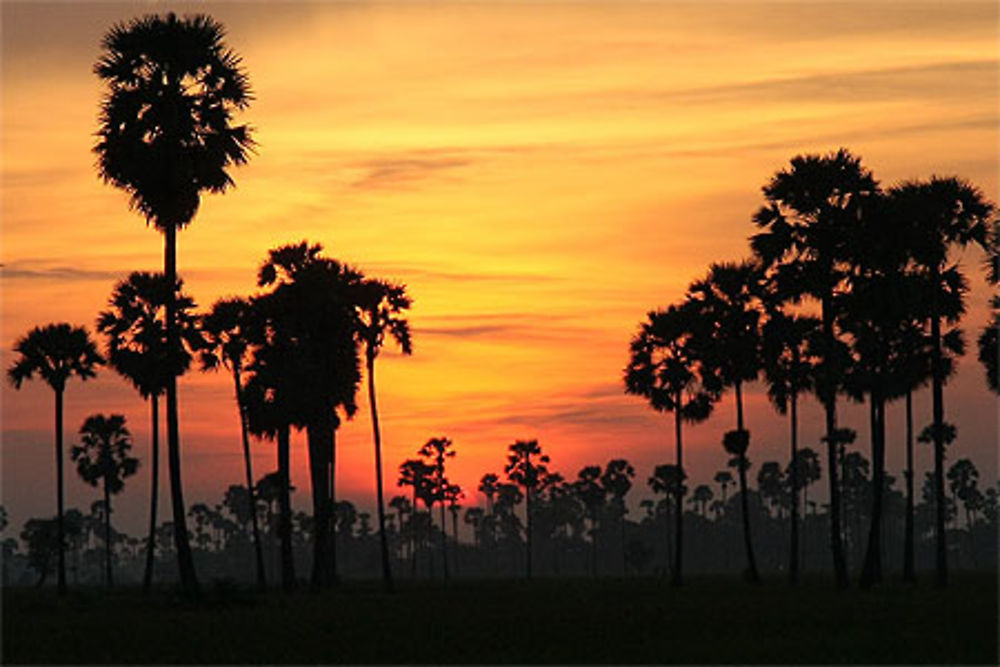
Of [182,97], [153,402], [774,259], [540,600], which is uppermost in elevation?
[182,97]

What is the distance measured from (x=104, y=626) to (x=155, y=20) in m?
22.3

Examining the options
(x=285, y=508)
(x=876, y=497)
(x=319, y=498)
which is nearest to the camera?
(x=876, y=497)

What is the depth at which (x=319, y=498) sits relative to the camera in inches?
3396

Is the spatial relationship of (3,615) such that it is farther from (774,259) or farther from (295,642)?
(774,259)

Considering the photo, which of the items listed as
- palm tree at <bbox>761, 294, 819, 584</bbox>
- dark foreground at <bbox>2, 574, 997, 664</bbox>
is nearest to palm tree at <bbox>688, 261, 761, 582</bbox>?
palm tree at <bbox>761, 294, 819, 584</bbox>

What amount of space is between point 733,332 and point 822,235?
2029 cm

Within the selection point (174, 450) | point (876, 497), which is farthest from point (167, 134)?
point (876, 497)

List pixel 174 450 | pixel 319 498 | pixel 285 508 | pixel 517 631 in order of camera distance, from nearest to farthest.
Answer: pixel 517 631, pixel 174 450, pixel 285 508, pixel 319 498

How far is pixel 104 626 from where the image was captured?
144ft

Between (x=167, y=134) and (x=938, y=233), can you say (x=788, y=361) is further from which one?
(x=167, y=134)

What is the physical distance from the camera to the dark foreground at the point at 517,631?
108 feet

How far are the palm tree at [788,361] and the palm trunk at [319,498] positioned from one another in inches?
905

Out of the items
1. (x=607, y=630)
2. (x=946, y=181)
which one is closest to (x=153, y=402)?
(x=946, y=181)

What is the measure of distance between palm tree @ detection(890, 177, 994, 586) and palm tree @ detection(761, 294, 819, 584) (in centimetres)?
763
